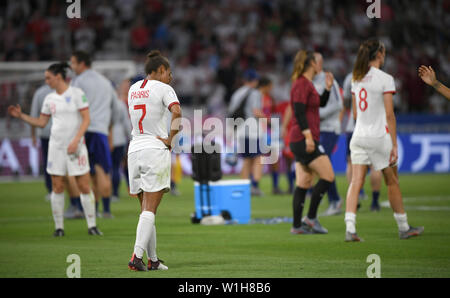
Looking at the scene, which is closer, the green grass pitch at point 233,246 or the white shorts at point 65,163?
the green grass pitch at point 233,246

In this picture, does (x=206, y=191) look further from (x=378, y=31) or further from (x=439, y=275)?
(x=378, y=31)

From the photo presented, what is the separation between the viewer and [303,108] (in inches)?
463

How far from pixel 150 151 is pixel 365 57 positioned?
3548mm

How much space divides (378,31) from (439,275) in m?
24.7

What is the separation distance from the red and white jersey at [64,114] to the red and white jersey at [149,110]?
3602 millimetres

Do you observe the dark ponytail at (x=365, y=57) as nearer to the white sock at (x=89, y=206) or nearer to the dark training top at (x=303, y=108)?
the dark training top at (x=303, y=108)

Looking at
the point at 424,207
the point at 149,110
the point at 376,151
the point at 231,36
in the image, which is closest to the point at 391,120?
the point at 376,151

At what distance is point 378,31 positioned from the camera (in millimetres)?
32156

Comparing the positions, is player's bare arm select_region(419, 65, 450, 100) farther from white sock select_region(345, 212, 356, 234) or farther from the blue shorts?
the blue shorts

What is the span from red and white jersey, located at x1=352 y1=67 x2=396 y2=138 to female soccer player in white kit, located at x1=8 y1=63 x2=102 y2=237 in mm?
3914

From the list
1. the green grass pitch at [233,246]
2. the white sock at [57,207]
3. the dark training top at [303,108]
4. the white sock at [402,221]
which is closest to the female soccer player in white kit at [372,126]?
the white sock at [402,221]

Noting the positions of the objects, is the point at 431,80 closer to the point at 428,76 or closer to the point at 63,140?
the point at 428,76

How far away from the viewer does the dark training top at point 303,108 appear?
38.6 feet
